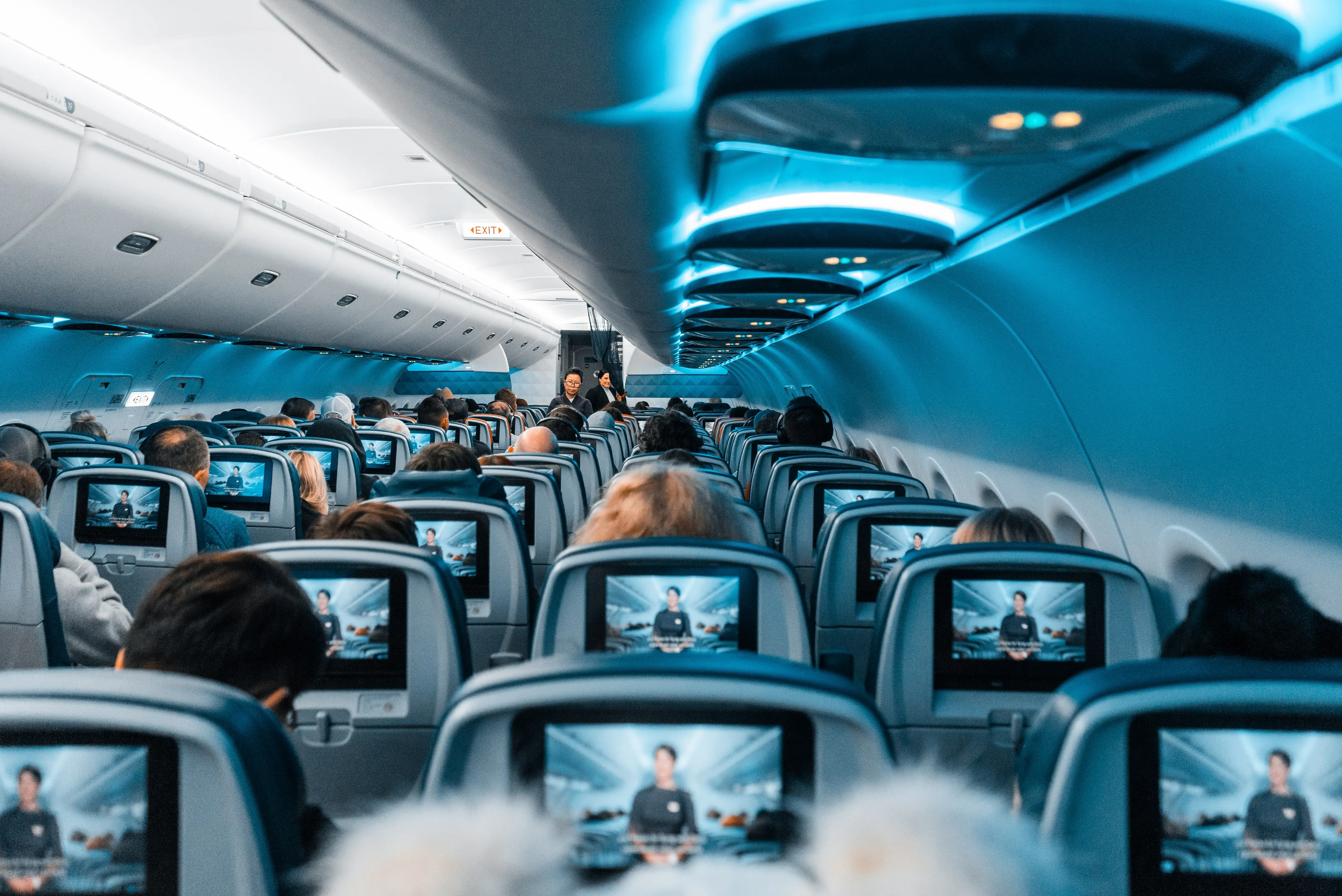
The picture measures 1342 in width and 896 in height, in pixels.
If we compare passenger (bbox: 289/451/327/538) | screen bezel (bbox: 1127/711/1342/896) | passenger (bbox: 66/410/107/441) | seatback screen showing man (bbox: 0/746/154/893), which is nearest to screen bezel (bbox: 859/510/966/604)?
screen bezel (bbox: 1127/711/1342/896)

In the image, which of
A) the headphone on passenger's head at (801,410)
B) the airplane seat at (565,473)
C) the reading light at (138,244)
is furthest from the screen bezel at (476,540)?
the reading light at (138,244)

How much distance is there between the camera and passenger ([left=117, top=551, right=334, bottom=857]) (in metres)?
1.89

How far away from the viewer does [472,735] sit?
1613mm

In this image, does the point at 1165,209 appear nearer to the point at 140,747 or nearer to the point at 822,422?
the point at 140,747

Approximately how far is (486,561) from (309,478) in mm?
2886

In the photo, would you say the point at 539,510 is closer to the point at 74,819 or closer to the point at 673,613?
the point at 673,613

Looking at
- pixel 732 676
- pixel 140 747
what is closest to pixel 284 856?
pixel 140 747

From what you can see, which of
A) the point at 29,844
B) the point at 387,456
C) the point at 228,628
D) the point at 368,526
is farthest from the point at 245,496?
the point at 29,844

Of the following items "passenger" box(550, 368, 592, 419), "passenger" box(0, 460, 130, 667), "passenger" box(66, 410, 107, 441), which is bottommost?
"passenger" box(0, 460, 130, 667)

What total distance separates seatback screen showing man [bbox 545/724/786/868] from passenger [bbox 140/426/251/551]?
13.6 ft

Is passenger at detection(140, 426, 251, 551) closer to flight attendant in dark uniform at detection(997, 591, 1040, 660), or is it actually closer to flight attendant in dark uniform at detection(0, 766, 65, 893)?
flight attendant in dark uniform at detection(997, 591, 1040, 660)

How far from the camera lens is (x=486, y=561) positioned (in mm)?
4219

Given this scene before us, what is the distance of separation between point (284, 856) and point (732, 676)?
67cm

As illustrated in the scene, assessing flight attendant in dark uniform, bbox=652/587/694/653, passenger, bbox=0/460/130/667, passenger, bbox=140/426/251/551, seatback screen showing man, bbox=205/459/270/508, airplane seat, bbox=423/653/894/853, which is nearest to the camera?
airplane seat, bbox=423/653/894/853
